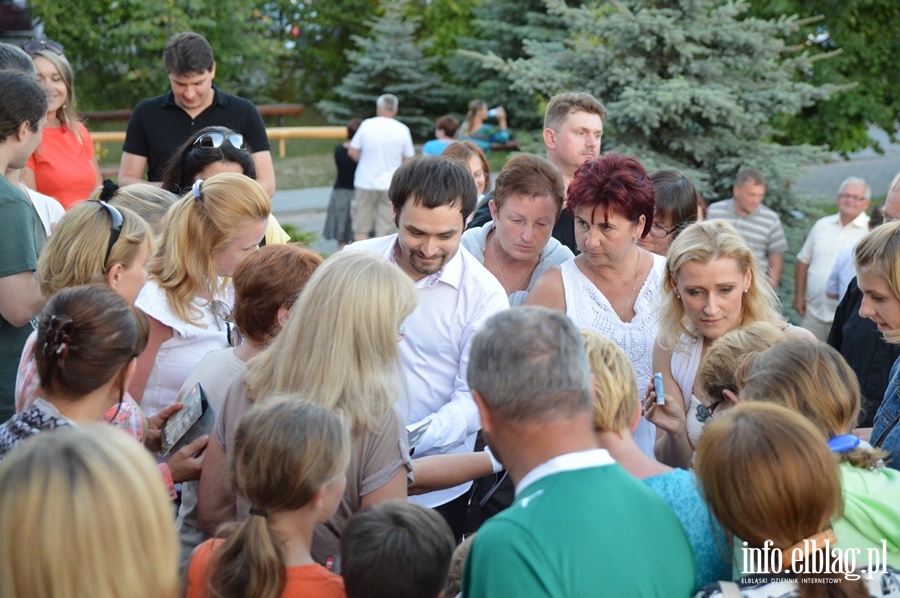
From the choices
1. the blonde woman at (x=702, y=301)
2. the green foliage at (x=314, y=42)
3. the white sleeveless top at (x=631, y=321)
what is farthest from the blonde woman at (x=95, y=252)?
the green foliage at (x=314, y=42)

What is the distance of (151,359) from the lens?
137 inches

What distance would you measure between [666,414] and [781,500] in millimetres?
1398

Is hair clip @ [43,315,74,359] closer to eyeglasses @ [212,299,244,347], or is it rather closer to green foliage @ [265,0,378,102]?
eyeglasses @ [212,299,244,347]

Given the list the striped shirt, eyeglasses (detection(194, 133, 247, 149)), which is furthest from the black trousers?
the striped shirt

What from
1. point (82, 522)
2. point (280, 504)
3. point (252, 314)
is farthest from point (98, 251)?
point (82, 522)

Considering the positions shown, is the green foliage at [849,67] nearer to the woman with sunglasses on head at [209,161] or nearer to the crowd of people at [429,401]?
the crowd of people at [429,401]

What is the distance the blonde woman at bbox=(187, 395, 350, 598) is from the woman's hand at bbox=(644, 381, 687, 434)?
5.11 ft

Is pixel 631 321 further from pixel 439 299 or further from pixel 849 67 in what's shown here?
pixel 849 67

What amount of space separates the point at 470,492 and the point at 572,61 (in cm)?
758

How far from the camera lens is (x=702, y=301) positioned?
3777 mm

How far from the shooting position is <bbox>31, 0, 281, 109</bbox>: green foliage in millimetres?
19016

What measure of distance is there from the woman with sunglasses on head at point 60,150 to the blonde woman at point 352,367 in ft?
11.0

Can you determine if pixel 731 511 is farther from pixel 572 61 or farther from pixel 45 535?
pixel 572 61

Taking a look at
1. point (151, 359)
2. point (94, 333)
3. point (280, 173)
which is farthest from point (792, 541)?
point (280, 173)
